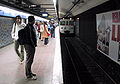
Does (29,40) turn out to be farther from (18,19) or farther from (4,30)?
(4,30)

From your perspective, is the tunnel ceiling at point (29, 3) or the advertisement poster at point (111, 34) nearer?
the advertisement poster at point (111, 34)

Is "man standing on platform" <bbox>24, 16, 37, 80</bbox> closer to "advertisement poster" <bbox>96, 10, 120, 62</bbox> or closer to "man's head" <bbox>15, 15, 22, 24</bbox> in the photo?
"man's head" <bbox>15, 15, 22, 24</bbox>

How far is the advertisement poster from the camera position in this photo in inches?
253

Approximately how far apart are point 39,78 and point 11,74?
3.00 ft

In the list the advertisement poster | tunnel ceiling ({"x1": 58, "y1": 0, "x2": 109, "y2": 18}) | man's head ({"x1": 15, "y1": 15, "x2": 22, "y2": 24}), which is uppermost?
tunnel ceiling ({"x1": 58, "y1": 0, "x2": 109, "y2": 18})

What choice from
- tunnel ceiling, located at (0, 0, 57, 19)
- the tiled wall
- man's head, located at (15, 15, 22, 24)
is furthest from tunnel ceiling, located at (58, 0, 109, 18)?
the tiled wall

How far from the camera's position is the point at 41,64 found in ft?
22.1

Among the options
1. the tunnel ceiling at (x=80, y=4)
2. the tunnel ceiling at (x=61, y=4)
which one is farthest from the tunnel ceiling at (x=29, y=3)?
the tunnel ceiling at (x=80, y=4)

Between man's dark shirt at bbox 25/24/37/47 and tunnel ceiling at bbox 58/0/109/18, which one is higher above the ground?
tunnel ceiling at bbox 58/0/109/18

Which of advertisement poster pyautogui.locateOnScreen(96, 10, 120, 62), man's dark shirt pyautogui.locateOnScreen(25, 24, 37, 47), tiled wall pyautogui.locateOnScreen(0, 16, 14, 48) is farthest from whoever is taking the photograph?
tiled wall pyautogui.locateOnScreen(0, 16, 14, 48)

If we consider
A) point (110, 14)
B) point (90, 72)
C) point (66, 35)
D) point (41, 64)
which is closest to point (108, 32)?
point (110, 14)

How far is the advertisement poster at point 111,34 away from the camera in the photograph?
21.1 ft

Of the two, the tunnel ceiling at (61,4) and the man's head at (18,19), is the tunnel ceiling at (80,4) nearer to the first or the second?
the tunnel ceiling at (61,4)

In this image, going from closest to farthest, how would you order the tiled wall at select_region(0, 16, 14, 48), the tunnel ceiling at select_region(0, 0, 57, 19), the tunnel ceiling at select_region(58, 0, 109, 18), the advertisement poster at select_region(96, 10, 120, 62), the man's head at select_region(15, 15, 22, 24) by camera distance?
the man's head at select_region(15, 15, 22, 24), the advertisement poster at select_region(96, 10, 120, 62), the tunnel ceiling at select_region(58, 0, 109, 18), the tiled wall at select_region(0, 16, 14, 48), the tunnel ceiling at select_region(0, 0, 57, 19)
